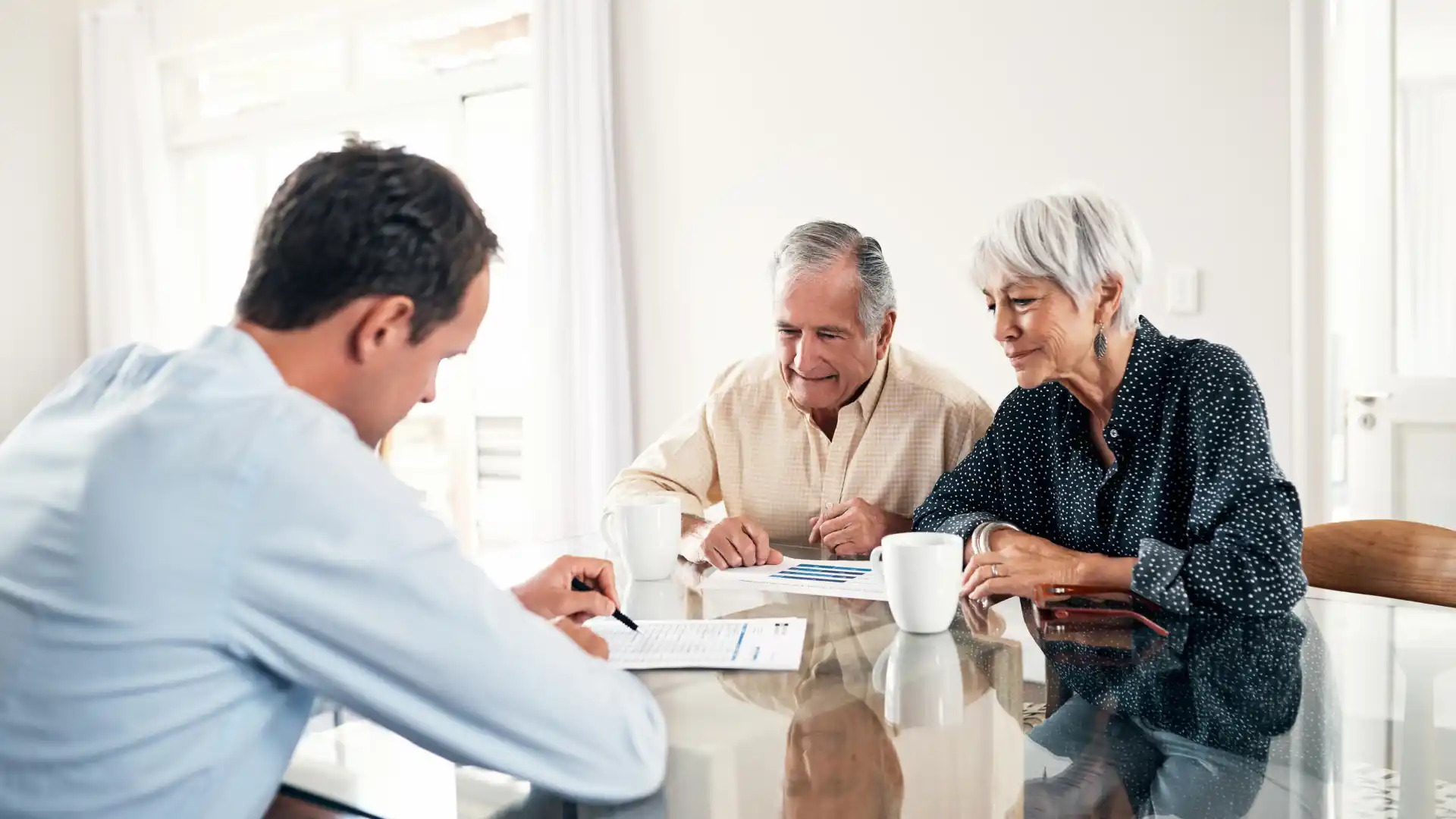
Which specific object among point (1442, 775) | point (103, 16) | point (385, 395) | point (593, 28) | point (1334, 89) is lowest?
point (1442, 775)

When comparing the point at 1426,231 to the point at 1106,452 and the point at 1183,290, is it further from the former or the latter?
the point at 1106,452

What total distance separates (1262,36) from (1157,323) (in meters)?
0.71

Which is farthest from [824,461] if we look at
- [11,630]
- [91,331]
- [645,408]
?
[91,331]

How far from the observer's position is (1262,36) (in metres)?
2.52

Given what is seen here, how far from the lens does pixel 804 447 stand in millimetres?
1973

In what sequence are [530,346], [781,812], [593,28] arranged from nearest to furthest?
[781,812] → [593,28] → [530,346]

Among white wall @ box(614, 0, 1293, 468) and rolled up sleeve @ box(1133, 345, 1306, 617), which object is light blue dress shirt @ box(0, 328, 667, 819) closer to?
rolled up sleeve @ box(1133, 345, 1306, 617)

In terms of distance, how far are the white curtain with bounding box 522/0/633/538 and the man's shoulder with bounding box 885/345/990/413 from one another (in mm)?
1907

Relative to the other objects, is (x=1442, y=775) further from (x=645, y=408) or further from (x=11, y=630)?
(x=645, y=408)

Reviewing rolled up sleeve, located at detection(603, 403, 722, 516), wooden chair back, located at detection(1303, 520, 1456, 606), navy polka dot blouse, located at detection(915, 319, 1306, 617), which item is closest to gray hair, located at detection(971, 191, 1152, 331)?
navy polka dot blouse, located at detection(915, 319, 1306, 617)

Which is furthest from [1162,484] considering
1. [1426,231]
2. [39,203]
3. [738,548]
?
[39,203]

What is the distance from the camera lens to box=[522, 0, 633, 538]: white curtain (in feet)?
12.2

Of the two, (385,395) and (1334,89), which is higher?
(1334,89)

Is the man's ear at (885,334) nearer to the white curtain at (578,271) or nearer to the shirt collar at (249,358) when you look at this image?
the shirt collar at (249,358)
